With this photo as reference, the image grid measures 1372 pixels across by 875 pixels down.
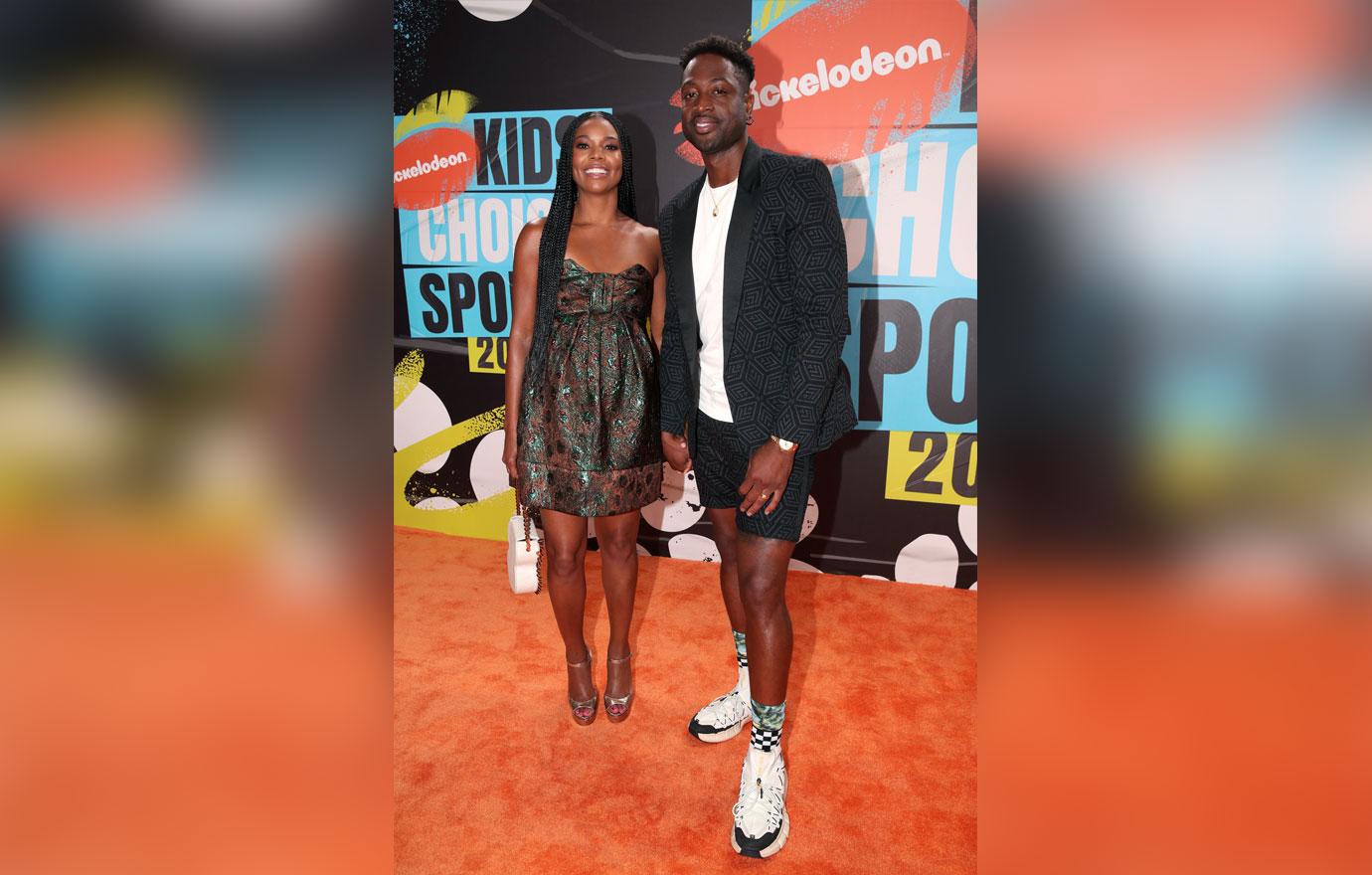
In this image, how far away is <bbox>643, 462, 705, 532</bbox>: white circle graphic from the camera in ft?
12.7

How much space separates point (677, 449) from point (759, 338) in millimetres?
520

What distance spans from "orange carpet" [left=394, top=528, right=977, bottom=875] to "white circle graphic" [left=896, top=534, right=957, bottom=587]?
138 millimetres

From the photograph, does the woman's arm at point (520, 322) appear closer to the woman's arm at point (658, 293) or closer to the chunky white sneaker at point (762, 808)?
the woman's arm at point (658, 293)

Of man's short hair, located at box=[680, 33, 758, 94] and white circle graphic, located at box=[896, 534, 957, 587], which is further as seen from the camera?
white circle graphic, located at box=[896, 534, 957, 587]

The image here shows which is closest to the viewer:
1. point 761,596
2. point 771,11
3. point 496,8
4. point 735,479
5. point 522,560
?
point 761,596

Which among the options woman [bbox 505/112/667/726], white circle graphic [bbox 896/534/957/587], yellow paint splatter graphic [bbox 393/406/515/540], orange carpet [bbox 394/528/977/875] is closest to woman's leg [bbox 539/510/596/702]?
woman [bbox 505/112/667/726]

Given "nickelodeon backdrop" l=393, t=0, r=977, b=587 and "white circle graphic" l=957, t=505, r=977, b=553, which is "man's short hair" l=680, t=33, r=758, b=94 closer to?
"nickelodeon backdrop" l=393, t=0, r=977, b=587

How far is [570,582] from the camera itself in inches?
91.7

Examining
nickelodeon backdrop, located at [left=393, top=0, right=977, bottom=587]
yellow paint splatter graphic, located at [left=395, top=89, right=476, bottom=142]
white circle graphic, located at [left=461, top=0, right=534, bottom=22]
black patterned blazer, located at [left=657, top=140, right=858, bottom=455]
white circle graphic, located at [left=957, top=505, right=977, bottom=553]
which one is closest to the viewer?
black patterned blazer, located at [left=657, top=140, right=858, bottom=455]

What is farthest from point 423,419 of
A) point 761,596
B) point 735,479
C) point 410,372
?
point 761,596

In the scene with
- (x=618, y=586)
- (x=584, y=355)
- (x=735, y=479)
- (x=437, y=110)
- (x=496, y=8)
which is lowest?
(x=618, y=586)

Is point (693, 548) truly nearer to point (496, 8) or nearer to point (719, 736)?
point (719, 736)
